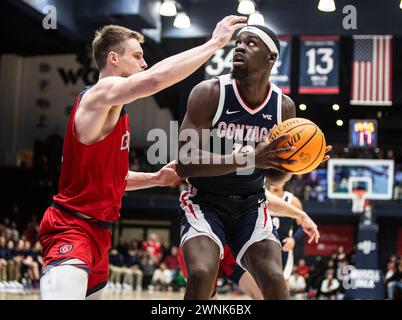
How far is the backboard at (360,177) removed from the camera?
54.0 feet

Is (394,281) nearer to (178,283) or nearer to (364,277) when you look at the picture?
(364,277)

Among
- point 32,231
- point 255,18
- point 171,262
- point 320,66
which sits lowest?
point 171,262

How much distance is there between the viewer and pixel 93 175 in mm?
3834

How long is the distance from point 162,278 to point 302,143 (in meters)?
15.4

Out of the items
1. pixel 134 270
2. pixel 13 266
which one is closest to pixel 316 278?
pixel 134 270

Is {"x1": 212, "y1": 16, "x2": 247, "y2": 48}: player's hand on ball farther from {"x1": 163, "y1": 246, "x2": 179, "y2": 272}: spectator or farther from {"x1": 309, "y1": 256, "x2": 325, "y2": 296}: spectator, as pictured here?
{"x1": 163, "y1": 246, "x2": 179, "y2": 272}: spectator

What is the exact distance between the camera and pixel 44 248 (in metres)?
3.73

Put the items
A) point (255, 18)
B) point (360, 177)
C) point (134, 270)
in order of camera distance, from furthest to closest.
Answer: point (134, 270), point (360, 177), point (255, 18)

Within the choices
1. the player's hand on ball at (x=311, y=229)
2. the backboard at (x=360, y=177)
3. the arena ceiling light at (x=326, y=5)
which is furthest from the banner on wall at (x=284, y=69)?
the player's hand on ball at (x=311, y=229)

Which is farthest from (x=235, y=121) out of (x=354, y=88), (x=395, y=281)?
(x=395, y=281)

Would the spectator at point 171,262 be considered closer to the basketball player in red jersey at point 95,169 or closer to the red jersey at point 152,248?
the red jersey at point 152,248

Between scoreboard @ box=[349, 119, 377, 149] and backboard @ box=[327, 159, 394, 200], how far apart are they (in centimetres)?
402

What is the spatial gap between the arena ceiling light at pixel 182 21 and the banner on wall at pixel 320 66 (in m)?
2.23

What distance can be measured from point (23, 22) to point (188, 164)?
16591 mm
